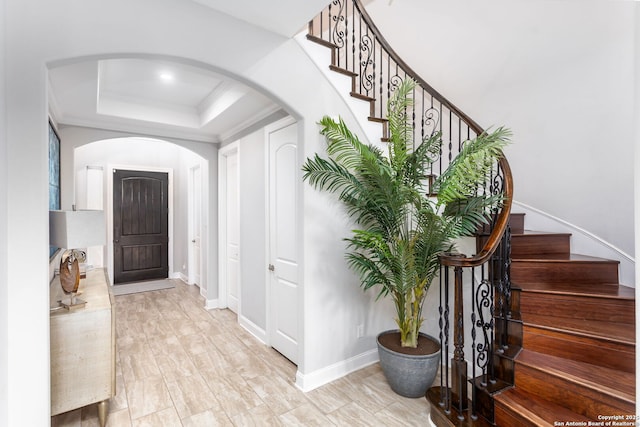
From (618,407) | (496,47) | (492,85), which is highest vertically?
(496,47)

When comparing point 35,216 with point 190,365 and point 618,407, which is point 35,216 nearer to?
point 190,365

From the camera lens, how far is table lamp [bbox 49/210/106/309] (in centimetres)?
176

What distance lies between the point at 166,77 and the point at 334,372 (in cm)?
330

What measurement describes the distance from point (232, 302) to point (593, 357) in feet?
12.9

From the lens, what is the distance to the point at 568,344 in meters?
1.89

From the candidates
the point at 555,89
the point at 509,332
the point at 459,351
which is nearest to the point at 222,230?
the point at 459,351

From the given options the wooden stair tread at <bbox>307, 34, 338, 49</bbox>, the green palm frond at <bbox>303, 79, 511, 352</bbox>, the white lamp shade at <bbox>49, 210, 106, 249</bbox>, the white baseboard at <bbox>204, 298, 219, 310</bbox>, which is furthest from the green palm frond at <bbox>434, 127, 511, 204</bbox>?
the white baseboard at <bbox>204, 298, 219, 310</bbox>

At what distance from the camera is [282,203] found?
117 inches

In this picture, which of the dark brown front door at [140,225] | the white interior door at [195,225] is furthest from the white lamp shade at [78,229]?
the dark brown front door at [140,225]

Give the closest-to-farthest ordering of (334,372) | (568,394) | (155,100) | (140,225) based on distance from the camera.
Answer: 1. (568,394)
2. (334,372)
3. (155,100)
4. (140,225)

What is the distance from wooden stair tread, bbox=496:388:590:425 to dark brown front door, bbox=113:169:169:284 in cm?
607

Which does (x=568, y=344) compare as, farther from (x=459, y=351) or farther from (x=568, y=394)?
(x=459, y=351)

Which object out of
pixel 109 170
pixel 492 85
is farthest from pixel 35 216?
pixel 109 170

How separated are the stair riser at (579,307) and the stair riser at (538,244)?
21.3 inches
